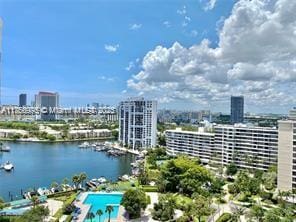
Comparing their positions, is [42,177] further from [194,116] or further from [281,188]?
[194,116]

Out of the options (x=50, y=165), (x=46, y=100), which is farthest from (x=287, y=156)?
(x=46, y=100)

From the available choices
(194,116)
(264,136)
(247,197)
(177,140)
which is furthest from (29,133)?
(194,116)

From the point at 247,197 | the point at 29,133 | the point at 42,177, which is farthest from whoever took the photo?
the point at 29,133

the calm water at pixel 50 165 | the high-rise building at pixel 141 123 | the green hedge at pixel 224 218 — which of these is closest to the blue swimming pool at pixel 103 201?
the green hedge at pixel 224 218

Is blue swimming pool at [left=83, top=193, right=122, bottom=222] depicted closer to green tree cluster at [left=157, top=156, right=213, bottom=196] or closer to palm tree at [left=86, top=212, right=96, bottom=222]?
palm tree at [left=86, top=212, right=96, bottom=222]

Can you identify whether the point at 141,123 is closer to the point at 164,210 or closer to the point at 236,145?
the point at 236,145

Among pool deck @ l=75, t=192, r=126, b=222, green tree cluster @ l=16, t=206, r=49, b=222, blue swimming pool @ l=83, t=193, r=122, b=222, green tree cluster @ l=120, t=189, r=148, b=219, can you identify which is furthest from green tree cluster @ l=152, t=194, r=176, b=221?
green tree cluster @ l=16, t=206, r=49, b=222
